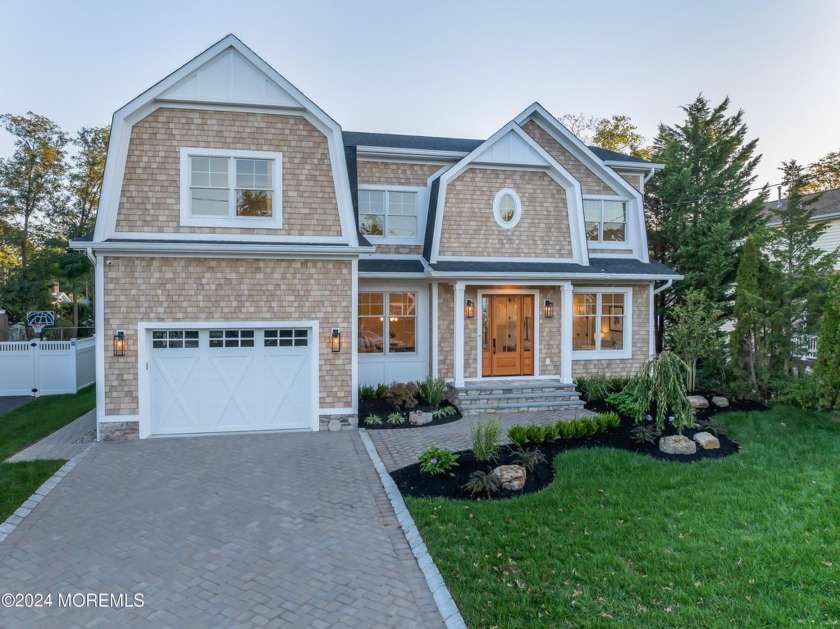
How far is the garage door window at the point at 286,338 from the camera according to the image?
32.0ft

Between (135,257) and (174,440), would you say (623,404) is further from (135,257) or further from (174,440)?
(135,257)

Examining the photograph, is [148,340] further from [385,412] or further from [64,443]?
[385,412]

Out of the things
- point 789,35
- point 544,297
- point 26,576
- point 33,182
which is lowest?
point 26,576

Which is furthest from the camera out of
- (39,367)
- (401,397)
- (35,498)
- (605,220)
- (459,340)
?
(605,220)

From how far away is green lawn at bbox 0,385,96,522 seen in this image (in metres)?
6.54

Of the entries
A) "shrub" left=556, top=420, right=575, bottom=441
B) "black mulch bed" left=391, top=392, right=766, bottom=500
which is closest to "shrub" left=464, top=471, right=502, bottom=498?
"black mulch bed" left=391, top=392, right=766, bottom=500

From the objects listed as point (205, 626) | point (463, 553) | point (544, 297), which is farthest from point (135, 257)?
point (544, 297)

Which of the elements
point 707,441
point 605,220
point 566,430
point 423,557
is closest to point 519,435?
point 566,430

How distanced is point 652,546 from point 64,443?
10.2m

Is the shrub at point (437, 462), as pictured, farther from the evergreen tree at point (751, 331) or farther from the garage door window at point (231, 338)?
the evergreen tree at point (751, 331)

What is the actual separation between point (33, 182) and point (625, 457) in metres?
26.3

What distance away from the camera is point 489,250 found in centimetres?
1222

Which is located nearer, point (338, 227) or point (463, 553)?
point (463, 553)

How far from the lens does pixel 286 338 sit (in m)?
9.84
